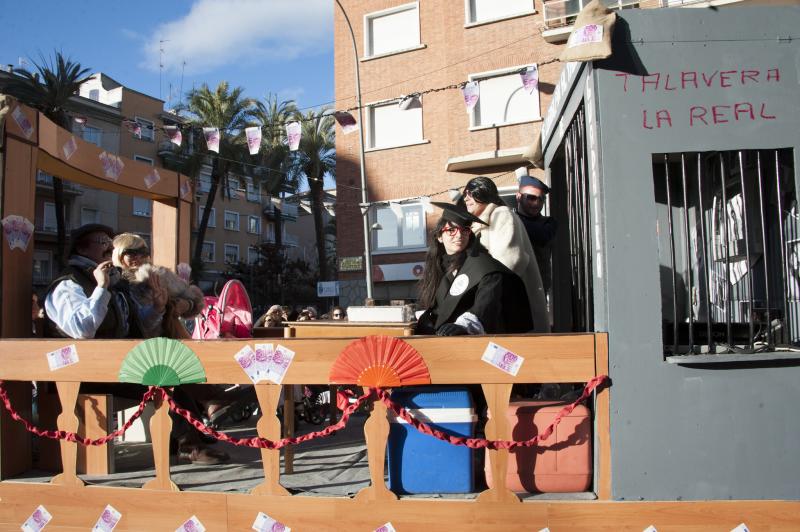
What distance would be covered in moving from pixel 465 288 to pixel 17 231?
9.19ft

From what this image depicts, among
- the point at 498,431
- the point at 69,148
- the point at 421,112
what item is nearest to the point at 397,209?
the point at 421,112

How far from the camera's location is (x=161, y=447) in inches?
130

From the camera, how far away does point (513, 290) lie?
148 inches

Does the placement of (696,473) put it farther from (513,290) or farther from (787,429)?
(513,290)

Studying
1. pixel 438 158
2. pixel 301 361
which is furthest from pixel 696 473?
pixel 438 158

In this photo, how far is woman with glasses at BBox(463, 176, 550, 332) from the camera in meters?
4.11

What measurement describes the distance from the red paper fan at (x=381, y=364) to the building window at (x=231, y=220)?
49.7m

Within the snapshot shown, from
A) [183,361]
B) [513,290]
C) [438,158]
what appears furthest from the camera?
[438,158]

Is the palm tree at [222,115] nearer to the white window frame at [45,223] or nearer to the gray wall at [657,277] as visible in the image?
the white window frame at [45,223]

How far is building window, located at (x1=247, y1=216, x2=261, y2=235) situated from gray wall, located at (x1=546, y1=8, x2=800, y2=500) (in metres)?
52.2

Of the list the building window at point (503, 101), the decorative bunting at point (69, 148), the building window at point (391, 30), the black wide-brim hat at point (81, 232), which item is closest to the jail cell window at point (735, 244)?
the black wide-brim hat at point (81, 232)

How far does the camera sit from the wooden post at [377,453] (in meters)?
3.00

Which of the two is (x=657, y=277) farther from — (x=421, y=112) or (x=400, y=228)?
(x=400, y=228)

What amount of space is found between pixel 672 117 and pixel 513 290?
52.3 inches
